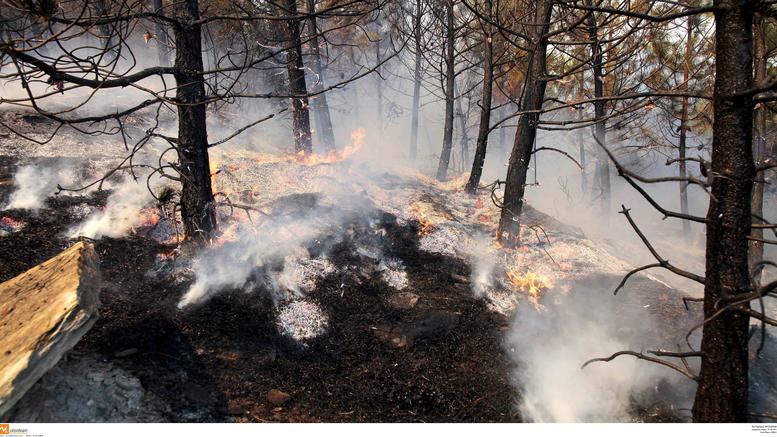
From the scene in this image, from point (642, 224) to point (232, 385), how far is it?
2153 cm

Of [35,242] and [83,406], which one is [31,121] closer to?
[35,242]

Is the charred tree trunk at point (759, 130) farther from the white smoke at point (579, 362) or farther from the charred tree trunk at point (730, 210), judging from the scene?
the charred tree trunk at point (730, 210)

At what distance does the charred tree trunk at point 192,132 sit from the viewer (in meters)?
5.52

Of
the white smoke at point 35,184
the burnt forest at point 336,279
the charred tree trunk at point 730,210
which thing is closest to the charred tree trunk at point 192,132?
the burnt forest at point 336,279

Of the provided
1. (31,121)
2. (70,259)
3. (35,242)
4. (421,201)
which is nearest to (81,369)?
(70,259)

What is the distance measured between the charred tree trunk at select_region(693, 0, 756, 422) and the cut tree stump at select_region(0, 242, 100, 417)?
4.64 m

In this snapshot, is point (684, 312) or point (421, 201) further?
point (421, 201)

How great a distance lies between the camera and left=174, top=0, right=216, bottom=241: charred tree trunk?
5516mm

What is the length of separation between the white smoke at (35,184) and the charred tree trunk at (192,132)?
7.45 feet

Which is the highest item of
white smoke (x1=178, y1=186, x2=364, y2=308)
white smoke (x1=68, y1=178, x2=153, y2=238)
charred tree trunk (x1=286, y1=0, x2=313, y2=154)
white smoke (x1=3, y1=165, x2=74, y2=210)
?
charred tree trunk (x1=286, y1=0, x2=313, y2=154)

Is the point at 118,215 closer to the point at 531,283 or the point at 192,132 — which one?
the point at 192,132

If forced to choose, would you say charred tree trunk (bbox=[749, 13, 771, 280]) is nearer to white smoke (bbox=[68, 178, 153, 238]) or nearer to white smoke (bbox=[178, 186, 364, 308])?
white smoke (bbox=[178, 186, 364, 308])

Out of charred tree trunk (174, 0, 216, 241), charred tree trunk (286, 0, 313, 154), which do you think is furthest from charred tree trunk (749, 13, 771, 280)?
charred tree trunk (286, 0, 313, 154)

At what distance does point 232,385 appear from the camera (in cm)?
408
